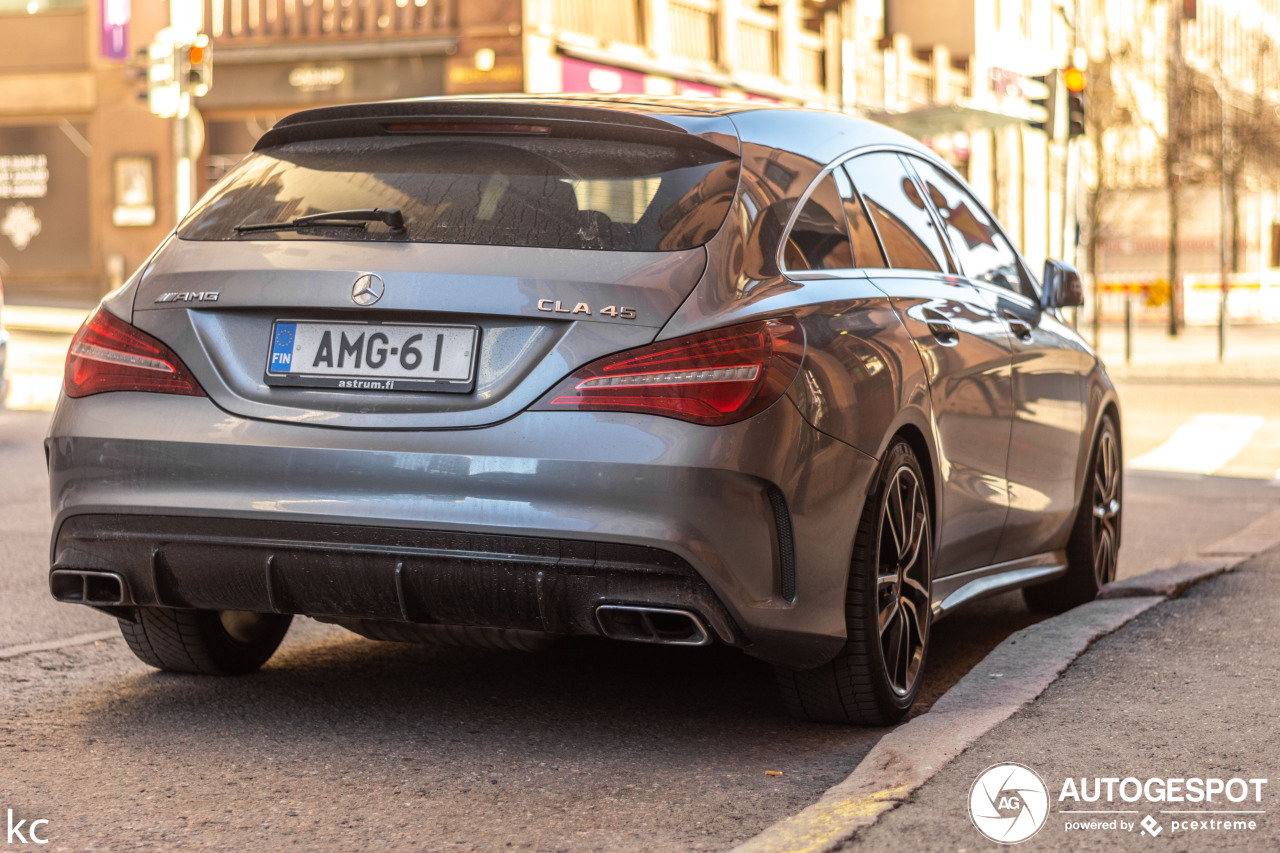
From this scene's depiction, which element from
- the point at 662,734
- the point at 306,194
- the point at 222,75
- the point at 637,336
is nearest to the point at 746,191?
the point at 637,336

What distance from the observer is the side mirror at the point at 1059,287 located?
621 centimetres

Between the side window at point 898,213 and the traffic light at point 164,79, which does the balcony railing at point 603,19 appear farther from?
the side window at point 898,213

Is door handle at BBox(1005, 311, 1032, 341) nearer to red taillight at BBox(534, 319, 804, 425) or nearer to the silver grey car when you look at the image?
the silver grey car

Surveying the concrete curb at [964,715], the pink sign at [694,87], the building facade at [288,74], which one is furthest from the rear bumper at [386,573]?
the pink sign at [694,87]

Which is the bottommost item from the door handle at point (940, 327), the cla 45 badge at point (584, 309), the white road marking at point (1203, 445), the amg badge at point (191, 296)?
the white road marking at point (1203, 445)

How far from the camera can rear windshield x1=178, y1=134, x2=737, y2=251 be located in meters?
4.07

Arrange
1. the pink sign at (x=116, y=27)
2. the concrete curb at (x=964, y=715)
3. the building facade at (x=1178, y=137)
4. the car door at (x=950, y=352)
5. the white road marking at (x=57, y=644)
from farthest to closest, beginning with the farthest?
the building facade at (x=1178, y=137) < the pink sign at (x=116, y=27) < the white road marking at (x=57, y=644) < the car door at (x=950, y=352) < the concrete curb at (x=964, y=715)

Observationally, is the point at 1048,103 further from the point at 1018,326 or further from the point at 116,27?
the point at 116,27

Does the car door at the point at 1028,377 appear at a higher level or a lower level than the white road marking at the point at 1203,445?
higher

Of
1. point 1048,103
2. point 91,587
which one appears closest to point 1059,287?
point 91,587

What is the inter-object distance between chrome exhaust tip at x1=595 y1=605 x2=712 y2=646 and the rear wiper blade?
1.06 m

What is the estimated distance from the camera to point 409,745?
4262 millimetres

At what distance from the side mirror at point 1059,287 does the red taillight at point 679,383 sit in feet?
8.63

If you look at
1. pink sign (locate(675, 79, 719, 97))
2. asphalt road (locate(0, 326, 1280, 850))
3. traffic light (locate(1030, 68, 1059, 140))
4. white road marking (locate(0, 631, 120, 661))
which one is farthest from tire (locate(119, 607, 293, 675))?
pink sign (locate(675, 79, 719, 97))
